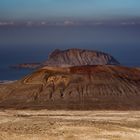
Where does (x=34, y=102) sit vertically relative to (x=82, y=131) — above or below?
below

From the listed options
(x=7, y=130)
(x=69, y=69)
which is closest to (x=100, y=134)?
(x=7, y=130)

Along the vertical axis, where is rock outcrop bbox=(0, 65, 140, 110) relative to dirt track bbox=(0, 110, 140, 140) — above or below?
below

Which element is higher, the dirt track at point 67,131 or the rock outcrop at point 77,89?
the dirt track at point 67,131

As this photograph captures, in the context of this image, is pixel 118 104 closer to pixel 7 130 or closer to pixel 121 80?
pixel 121 80

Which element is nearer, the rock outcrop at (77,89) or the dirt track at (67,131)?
the dirt track at (67,131)

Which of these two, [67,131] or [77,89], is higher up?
[67,131]

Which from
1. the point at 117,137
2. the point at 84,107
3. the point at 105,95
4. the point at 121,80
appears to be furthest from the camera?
the point at 121,80

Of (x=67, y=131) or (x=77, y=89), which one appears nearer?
(x=67, y=131)

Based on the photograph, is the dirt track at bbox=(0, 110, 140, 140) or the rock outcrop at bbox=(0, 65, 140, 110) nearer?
the dirt track at bbox=(0, 110, 140, 140)
